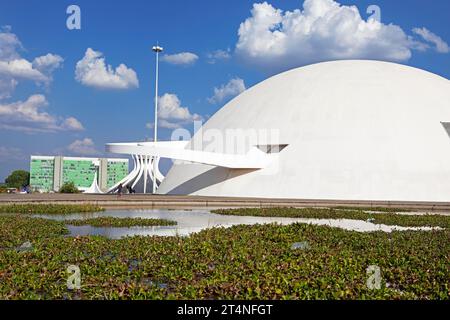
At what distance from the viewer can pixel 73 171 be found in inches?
4525

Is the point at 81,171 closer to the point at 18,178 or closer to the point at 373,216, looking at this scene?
the point at 18,178

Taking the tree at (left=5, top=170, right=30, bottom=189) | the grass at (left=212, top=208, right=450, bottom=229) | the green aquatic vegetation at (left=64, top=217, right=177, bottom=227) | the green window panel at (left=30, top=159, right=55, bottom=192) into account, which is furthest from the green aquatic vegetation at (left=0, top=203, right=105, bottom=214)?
the green window panel at (left=30, top=159, right=55, bottom=192)

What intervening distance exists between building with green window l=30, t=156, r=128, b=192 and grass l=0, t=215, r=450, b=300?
97112mm

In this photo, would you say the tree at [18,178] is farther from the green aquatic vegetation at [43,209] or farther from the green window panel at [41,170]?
the green aquatic vegetation at [43,209]

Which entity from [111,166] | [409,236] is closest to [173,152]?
[409,236]

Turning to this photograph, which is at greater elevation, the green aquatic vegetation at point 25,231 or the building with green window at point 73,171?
the building with green window at point 73,171

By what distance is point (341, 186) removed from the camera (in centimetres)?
2477

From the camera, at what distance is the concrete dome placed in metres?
24.5

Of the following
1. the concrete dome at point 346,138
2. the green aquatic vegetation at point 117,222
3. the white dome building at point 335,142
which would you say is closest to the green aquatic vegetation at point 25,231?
the green aquatic vegetation at point 117,222

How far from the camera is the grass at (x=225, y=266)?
5234mm

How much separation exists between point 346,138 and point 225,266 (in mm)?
20655

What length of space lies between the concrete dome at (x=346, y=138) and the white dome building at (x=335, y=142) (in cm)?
6
